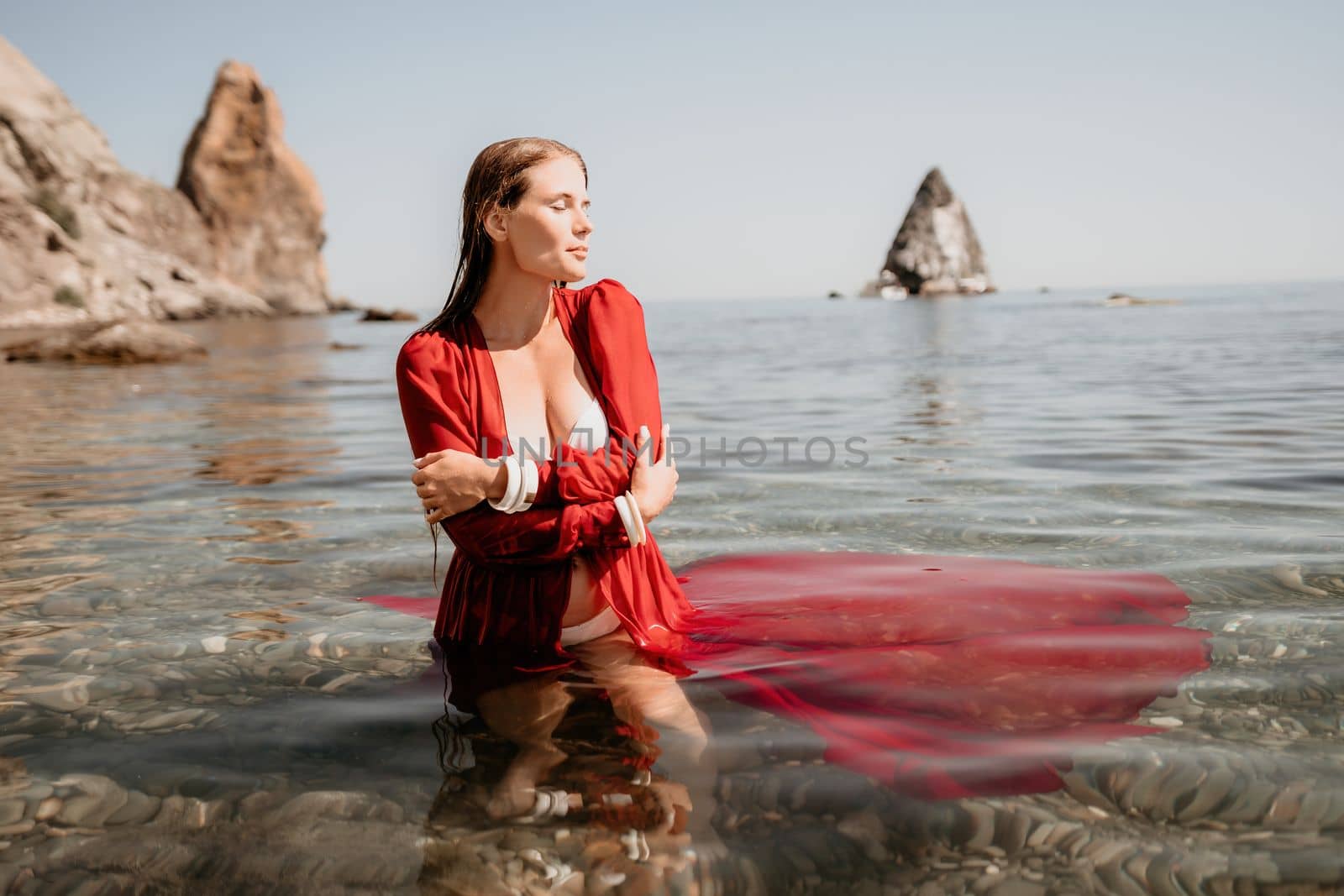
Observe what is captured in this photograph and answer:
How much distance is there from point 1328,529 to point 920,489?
2.37 metres

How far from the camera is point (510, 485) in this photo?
2828 mm

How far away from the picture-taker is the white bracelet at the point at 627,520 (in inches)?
116

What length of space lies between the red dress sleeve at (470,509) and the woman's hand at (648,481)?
9 cm

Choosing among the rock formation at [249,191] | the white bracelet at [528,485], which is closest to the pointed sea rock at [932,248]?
the rock formation at [249,191]

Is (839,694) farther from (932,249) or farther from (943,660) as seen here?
(932,249)

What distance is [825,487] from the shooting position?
7.14 meters

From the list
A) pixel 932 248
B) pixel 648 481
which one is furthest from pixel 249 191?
pixel 648 481

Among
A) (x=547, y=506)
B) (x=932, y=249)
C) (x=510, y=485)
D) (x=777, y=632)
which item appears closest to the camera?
(x=510, y=485)

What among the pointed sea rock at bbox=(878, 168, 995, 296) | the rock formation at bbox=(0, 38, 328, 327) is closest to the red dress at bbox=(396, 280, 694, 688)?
the rock formation at bbox=(0, 38, 328, 327)

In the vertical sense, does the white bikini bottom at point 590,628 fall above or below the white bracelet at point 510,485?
below

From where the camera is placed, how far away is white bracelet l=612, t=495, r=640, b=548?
2938 millimetres

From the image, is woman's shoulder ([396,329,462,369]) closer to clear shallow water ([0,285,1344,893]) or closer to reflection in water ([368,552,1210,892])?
reflection in water ([368,552,1210,892])

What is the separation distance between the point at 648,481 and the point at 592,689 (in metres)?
0.64

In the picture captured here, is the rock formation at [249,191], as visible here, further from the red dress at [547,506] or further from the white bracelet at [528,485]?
the white bracelet at [528,485]
